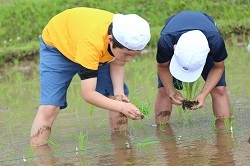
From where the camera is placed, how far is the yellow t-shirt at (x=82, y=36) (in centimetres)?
420

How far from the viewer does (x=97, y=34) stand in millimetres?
4270

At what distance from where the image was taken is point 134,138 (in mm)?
4598

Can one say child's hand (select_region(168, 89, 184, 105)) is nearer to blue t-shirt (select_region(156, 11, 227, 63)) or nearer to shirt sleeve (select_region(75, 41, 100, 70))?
blue t-shirt (select_region(156, 11, 227, 63))

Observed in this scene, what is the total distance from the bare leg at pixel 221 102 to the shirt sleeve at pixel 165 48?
0.48 m

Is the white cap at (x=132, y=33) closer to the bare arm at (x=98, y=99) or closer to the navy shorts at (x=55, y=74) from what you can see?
the bare arm at (x=98, y=99)

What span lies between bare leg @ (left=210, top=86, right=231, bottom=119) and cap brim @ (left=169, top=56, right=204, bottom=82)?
55 cm

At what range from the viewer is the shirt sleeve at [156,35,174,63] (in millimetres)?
4523

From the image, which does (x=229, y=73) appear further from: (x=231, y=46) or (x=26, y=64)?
(x=26, y=64)

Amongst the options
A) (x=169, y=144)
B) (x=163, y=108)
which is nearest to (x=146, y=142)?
(x=169, y=144)

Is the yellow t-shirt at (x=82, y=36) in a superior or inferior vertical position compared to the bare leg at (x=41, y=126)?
superior

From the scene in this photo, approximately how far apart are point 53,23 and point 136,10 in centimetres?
575

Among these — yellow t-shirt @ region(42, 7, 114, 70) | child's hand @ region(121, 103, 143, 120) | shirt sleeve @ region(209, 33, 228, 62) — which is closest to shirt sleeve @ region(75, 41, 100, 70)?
yellow t-shirt @ region(42, 7, 114, 70)

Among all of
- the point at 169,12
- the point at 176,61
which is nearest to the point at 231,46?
the point at 169,12

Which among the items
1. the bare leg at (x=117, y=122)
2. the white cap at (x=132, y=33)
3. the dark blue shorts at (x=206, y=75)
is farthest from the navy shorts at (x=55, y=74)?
the white cap at (x=132, y=33)
